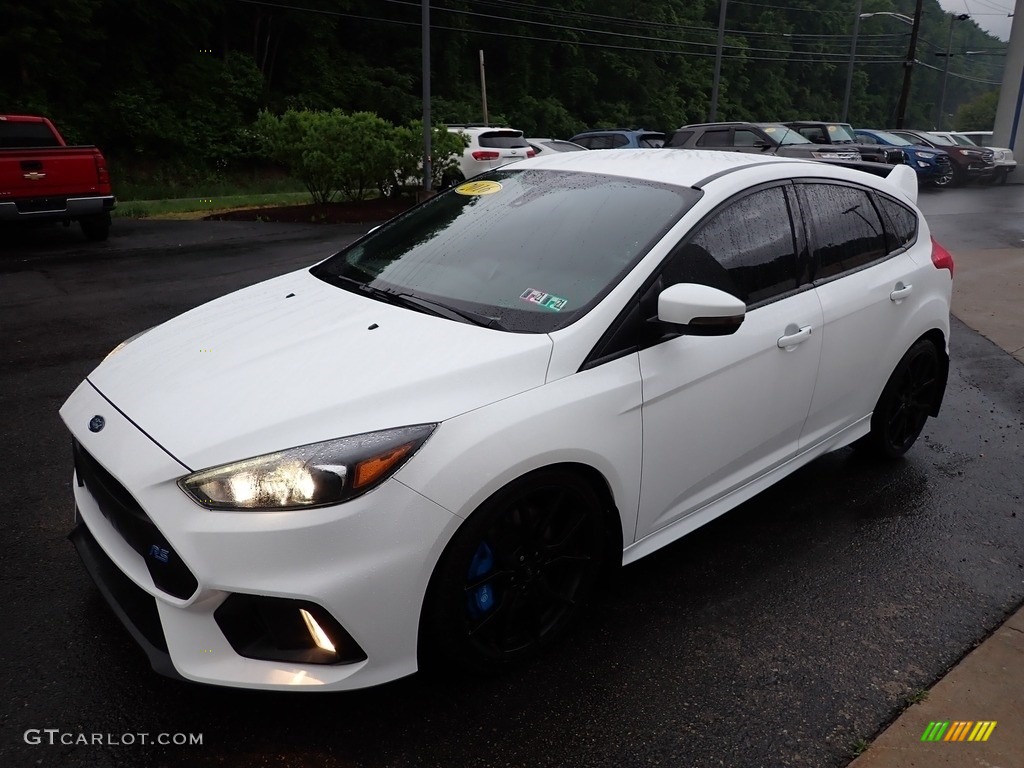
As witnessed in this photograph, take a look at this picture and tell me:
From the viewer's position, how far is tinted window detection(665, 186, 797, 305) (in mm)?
3195

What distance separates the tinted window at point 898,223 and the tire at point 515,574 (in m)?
2.44

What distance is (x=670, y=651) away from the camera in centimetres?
298

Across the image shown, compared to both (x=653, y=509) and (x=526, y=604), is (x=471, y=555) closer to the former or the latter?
(x=526, y=604)

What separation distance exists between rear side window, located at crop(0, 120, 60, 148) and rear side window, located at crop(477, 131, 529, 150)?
9.38m

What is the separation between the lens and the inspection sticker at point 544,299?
2.99m

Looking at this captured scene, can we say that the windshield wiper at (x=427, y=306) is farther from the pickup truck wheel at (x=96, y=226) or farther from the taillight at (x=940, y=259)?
the pickup truck wheel at (x=96, y=226)

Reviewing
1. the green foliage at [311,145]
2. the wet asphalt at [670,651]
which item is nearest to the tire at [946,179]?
the green foliage at [311,145]

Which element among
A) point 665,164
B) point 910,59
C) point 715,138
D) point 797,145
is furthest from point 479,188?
point 910,59

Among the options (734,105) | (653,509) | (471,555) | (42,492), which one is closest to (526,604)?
(471,555)

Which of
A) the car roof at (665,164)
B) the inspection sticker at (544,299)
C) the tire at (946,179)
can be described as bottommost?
the tire at (946,179)

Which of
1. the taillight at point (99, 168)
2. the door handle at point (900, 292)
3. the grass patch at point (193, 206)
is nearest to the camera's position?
the door handle at point (900, 292)

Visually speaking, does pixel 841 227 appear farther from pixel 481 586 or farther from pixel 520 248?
pixel 481 586

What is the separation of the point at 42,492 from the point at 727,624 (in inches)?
126

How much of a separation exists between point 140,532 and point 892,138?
2741 centimetres
